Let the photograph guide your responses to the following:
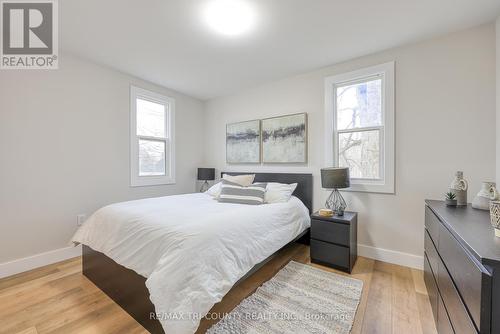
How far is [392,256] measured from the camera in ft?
7.87

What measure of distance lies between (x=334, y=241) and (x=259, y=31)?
7.60ft

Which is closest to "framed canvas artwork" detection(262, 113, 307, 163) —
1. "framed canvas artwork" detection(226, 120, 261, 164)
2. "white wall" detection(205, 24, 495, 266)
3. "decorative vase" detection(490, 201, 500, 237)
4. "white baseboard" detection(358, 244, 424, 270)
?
"framed canvas artwork" detection(226, 120, 261, 164)

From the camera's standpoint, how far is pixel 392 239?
7.91ft

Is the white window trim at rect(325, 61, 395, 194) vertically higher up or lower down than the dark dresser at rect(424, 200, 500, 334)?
higher up

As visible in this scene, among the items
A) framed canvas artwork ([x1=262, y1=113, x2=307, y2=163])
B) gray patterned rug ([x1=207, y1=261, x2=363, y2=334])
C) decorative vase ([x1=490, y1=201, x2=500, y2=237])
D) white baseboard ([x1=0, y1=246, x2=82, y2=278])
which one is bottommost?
gray patterned rug ([x1=207, y1=261, x2=363, y2=334])

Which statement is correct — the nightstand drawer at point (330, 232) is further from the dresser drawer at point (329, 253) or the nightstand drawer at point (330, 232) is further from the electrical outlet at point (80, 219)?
the electrical outlet at point (80, 219)

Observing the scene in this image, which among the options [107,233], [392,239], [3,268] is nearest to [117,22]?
[107,233]

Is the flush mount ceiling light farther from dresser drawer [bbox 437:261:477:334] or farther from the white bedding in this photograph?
dresser drawer [bbox 437:261:477:334]

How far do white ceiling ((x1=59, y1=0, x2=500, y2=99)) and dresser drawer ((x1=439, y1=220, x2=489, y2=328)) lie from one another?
188cm

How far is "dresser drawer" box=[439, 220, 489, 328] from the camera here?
80cm

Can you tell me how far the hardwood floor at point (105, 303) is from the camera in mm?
1465

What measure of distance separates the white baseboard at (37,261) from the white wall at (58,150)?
0.06m

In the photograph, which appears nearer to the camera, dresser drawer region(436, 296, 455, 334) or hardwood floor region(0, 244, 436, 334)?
dresser drawer region(436, 296, 455, 334)

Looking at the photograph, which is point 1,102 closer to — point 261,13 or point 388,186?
point 261,13
